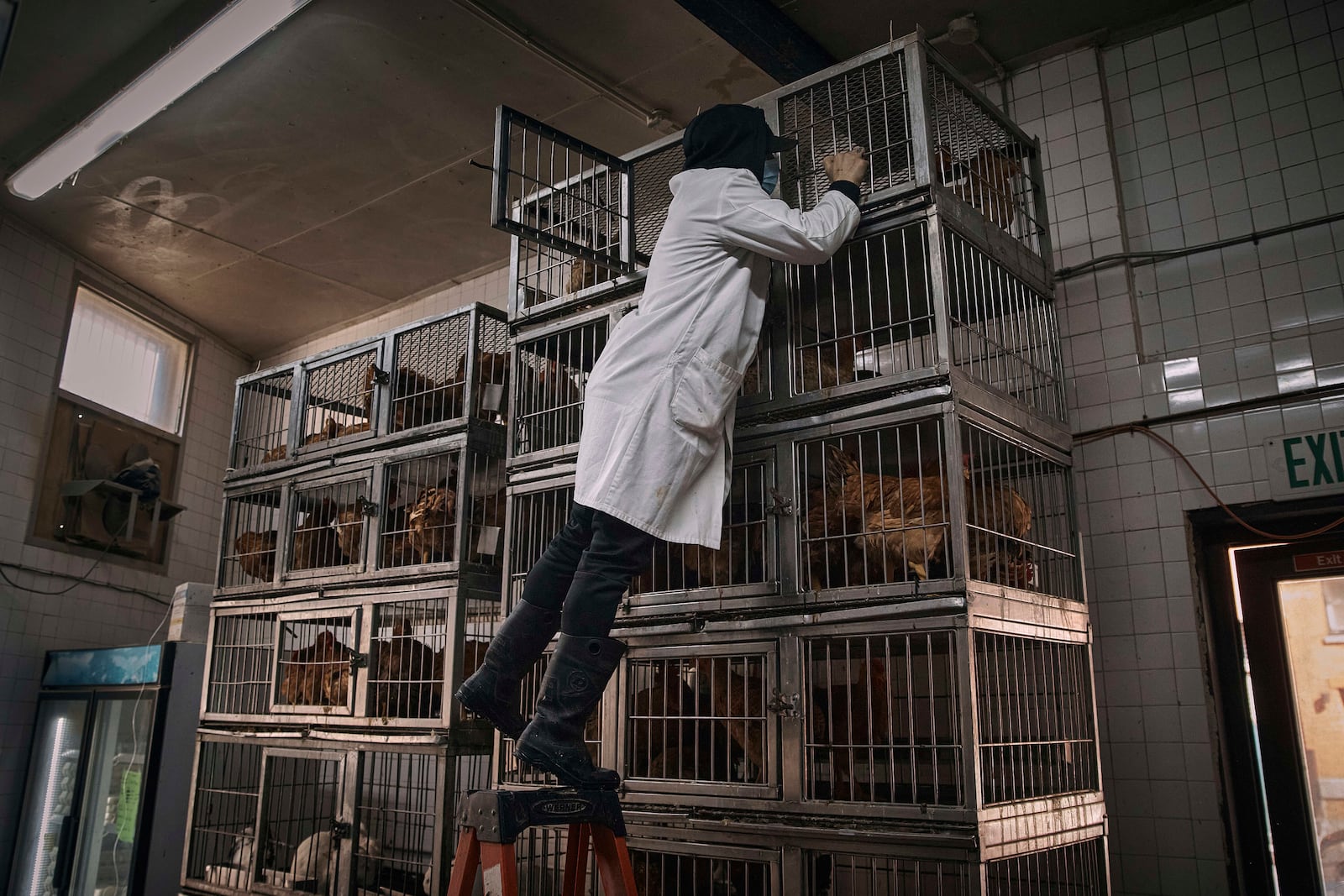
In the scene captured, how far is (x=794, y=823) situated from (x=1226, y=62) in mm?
3633

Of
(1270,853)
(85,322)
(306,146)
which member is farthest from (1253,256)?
(85,322)

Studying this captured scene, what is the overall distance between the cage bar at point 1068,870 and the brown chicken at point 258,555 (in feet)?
13.1

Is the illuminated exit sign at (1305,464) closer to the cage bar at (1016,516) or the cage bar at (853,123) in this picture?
the cage bar at (1016,516)

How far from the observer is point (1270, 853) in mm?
3637

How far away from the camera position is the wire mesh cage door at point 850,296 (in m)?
3.20

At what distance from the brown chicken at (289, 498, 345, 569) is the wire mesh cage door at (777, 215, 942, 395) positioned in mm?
2862

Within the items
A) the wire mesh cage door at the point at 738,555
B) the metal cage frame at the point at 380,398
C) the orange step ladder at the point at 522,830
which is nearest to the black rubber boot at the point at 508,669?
the orange step ladder at the point at 522,830

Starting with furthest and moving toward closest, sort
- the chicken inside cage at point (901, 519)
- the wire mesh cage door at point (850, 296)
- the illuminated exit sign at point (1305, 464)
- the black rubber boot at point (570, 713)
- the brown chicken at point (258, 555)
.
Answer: the brown chicken at point (258, 555) → the illuminated exit sign at point (1305, 464) → the wire mesh cage door at point (850, 296) → the chicken inside cage at point (901, 519) → the black rubber boot at point (570, 713)

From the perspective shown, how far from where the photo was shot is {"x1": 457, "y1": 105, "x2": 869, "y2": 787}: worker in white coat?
8.89 ft

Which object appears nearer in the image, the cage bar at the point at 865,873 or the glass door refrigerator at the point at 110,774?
the cage bar at the point at 865,873

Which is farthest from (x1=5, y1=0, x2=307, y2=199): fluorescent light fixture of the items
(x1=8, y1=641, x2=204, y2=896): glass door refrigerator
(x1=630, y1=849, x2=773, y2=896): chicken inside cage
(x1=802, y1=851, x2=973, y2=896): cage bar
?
(x1=802, y1=851, x2=973, y2=896): cage bar

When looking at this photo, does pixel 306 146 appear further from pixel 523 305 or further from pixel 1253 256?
pixel 1253 256

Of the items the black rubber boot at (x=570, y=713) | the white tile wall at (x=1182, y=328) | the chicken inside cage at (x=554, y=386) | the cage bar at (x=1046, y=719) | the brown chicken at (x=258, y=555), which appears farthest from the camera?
the brown chicken at (x=258, y=555)

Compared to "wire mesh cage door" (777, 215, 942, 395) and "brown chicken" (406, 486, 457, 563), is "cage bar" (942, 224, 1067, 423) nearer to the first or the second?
"wire mesh cage door" (777, 215, 942, 395)
